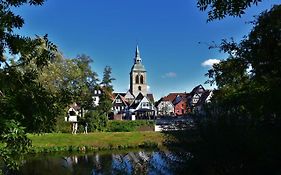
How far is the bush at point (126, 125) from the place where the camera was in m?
64.4

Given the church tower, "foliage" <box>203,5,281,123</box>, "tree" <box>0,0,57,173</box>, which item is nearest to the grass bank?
"foliage" <box>203,5,281,123</box>

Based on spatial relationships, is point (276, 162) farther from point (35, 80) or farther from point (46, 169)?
point (46, 169)

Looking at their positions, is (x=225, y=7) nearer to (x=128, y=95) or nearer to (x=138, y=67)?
(x=128, y=95)

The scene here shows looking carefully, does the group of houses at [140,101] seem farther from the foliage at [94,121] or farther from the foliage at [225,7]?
the foliage at [225,7]

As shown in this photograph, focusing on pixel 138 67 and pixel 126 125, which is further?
pixel 138 67

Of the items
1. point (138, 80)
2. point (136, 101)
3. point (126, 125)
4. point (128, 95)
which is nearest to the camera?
point (126, 125)

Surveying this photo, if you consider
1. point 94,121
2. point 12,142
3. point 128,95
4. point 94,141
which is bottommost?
point 12,142

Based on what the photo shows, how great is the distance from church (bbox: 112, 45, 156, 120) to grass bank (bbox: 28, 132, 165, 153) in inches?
1619

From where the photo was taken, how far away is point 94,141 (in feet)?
162

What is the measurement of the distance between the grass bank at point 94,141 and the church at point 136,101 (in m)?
41.1

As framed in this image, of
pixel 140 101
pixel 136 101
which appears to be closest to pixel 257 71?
pixel 140 101

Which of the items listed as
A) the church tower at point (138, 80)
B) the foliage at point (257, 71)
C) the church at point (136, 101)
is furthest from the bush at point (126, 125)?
the church tower at point (138, 80)

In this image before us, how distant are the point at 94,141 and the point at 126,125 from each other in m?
17.5

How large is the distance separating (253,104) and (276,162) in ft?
9.85
